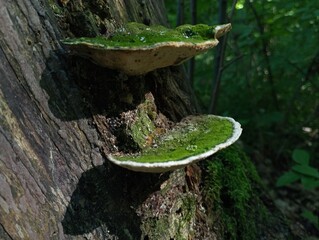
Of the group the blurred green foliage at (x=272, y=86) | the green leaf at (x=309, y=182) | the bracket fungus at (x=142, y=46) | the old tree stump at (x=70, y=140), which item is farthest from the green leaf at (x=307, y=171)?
the bracket fungus at (x=142, y=46)

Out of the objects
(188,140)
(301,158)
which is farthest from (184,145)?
(301,158)

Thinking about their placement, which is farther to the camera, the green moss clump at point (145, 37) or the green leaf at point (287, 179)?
the green leaf at point (287, 179)

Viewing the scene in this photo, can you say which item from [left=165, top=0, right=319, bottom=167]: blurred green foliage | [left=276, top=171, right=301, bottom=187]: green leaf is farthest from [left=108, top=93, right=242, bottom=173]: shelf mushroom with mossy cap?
[left=165, top=0, right=319, bottom=167]: blurred green foliage

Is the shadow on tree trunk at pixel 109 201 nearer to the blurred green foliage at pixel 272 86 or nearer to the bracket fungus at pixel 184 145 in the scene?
the bracket fungus at pixel 184 145

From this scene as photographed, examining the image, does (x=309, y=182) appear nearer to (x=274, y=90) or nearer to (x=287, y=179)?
(x=287, y=179)

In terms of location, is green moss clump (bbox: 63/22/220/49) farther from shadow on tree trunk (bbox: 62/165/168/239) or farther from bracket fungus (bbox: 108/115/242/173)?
shadow on tree trunk (bbox: 62/165/168/239)

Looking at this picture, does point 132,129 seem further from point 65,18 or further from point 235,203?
point 235,203
